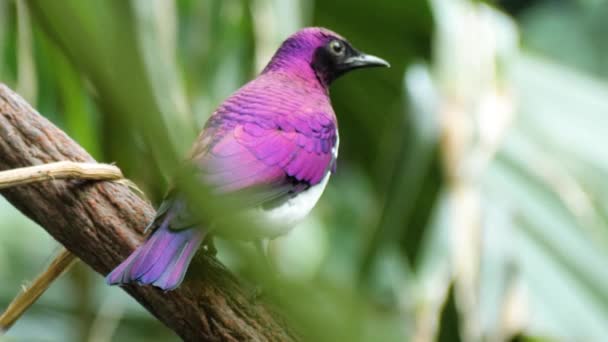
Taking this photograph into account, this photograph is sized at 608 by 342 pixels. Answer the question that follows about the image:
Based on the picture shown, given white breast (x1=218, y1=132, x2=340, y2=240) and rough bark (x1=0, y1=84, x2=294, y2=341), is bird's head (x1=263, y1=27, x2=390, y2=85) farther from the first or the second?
rough bark (x1=0, y1=84, x2=294, y2=341)

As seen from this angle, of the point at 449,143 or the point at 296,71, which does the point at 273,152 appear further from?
the point at 449,143

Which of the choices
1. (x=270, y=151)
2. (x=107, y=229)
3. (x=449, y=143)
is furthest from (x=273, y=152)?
(x=449, y=143)

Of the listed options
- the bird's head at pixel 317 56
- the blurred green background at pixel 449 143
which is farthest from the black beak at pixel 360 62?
the blurred green background at pixel 449 143

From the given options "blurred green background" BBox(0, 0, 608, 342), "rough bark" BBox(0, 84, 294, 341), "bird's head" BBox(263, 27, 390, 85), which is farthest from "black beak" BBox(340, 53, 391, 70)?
"rough bark" BBox(0, 84, 294, 341)

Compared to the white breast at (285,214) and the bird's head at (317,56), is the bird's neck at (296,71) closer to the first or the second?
the bird's head at (317,56)

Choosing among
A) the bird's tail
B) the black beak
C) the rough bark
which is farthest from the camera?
the black beak

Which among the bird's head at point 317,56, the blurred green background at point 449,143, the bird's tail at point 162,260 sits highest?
the bird's head at point 317,56
